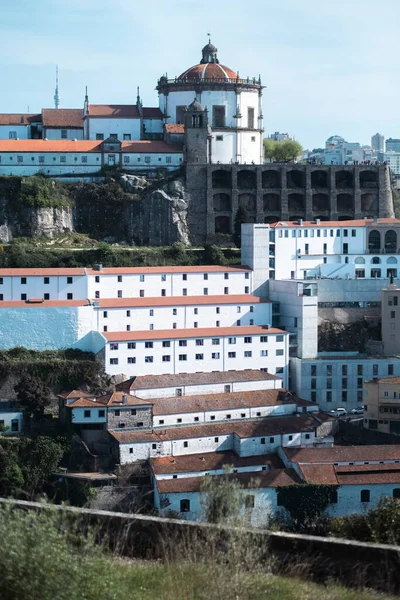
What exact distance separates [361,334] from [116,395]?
13890mm

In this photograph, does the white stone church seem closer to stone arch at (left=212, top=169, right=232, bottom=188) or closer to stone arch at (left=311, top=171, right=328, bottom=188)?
stone arch at (left=212, top=169, right=232, bottom=188)

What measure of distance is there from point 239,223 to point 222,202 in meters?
2.73

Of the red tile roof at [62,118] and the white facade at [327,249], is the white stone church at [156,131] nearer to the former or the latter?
the red tile roof at [62,118]

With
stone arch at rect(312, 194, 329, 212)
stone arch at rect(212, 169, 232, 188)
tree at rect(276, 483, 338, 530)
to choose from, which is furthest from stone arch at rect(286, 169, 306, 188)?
tree at rect(276, 483, 338, 530)

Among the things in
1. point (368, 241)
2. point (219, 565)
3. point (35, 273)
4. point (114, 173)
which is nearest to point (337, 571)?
point (219, 565)

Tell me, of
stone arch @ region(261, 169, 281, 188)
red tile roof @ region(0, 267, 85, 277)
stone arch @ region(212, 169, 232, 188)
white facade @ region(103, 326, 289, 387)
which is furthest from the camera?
stone arch @ region(261, 169, 281, 188)

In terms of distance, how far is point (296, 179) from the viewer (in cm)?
6278

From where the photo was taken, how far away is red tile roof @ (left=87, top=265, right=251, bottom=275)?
47.6 metres

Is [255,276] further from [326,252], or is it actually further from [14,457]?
[14,457]

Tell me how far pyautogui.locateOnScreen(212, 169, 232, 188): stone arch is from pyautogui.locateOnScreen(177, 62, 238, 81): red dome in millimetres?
6176

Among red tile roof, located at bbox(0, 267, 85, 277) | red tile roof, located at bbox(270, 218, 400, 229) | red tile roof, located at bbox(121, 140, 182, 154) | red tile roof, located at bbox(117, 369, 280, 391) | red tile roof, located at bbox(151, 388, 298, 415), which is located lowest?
red tile roof, located at bbox(151, 388, 298, 415)

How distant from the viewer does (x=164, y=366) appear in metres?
44.3

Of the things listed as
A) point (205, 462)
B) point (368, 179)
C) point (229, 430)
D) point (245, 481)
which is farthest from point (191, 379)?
point (368, 179)

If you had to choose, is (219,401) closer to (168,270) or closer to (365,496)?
(365,496)
